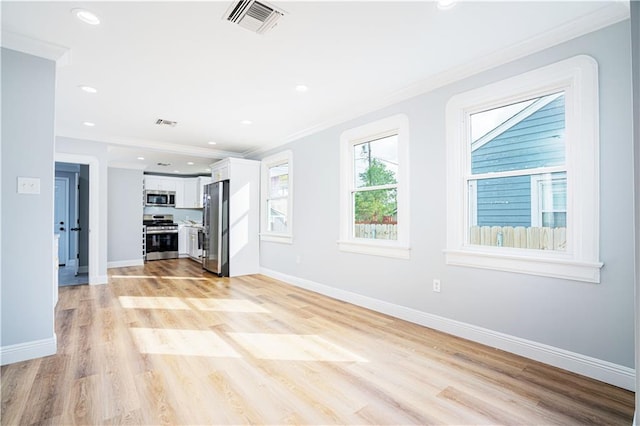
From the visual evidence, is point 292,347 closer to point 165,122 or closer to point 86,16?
point 86,16

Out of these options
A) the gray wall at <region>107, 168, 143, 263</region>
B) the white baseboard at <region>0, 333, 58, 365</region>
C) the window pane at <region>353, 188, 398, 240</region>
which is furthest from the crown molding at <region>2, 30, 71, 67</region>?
the gray wall at <region>107, 168, 143, 263</region>

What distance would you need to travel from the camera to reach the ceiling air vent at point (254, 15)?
202 cm

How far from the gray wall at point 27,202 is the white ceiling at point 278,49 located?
280 millimetres

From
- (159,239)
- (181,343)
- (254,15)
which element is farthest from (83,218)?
(254,15)

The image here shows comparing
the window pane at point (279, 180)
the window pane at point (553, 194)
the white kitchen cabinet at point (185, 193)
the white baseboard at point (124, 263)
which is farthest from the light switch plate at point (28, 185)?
the white kitchen cabinet at point (185, 193)

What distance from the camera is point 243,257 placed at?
19.4 feet

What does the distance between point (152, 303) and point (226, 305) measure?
0.99 metres

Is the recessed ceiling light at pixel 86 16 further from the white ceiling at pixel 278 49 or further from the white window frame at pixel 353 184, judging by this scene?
the white window frame at pixel 353 184

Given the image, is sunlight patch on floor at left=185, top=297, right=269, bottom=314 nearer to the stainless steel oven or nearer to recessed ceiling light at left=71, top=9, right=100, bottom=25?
recessed ceiling light at left=71, top=9, right=100, bottom=25

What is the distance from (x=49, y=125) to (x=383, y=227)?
11.0ft

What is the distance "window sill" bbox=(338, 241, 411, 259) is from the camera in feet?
11.1

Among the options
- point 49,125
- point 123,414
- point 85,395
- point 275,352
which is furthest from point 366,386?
point 49,125

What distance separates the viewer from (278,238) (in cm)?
555

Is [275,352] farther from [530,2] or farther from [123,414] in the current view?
[530,2]
